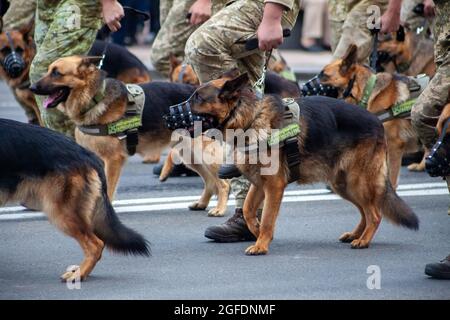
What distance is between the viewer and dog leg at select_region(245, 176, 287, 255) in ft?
21.7

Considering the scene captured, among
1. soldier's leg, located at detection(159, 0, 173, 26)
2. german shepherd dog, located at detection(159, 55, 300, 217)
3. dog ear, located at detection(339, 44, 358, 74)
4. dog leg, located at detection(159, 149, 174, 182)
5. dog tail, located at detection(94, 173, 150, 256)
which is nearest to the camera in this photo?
dog tail, located at detection(94, 173, 150, 256)

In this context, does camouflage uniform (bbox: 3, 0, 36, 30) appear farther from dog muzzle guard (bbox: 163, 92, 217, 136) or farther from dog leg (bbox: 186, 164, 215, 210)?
dog muzzle guard (bbox: 163, 92, 217, 136)

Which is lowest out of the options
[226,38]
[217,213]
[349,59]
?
[217,213]

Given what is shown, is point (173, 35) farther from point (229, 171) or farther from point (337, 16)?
point (229, 171)

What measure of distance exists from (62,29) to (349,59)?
2.40 metres

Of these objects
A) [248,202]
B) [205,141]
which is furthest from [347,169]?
[205,141]

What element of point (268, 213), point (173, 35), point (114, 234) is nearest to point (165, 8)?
point (173, 35)

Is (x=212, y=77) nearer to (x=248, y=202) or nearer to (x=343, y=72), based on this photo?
(x=248, y=202)

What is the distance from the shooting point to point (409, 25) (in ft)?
36.1

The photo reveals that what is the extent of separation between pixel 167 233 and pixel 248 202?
0.83m

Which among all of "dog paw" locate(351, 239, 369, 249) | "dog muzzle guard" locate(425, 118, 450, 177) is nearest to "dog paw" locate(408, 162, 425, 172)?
"dog paw" locate(351, 239, 369, 249)

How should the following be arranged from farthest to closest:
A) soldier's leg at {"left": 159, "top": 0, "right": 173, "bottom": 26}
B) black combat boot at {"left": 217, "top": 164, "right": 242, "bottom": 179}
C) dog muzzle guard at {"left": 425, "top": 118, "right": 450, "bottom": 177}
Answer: soldier's leg at {"left": 159, "top": 0, "right": 173, "bottom": 26}, black combat boot at {"left": 217, "top": 164, "right": 242, "bottom": 179}, dog muzzle guard at {"left": 425, "top": 118, "right": 450, "bottom": 177}

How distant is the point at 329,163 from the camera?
22.6ft

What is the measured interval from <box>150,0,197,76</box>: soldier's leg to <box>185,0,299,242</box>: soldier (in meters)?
3.06
